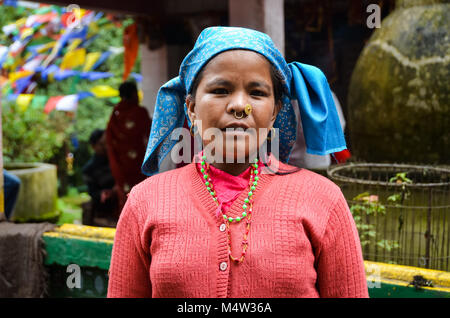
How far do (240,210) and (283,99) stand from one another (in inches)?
15.8

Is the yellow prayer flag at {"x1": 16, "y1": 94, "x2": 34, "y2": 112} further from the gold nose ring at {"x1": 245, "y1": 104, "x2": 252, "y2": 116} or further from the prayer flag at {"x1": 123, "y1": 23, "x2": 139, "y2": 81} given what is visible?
the gold nose ring at {"x1": 245, "y1": 104, "x2": 252, "y2": 116}

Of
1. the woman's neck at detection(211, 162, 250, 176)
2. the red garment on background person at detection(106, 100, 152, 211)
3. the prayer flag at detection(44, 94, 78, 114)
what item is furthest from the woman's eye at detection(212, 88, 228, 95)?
the prayer flag at detection(44, 94, 78, 114)

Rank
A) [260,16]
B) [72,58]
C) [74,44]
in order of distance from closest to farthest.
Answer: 1. [260,16]
2. [72,58]
3. [74,44]

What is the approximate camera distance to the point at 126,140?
5711mm

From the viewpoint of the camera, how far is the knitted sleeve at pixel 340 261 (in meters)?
1.36

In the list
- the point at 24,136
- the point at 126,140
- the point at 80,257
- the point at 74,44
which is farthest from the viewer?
the point at 74,44

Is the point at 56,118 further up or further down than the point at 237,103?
further up

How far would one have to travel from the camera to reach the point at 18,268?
320cm

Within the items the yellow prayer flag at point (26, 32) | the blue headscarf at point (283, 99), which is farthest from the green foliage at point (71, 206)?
the blue headscarf at point (283, 99)

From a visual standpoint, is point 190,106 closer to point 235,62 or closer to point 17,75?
point 235,62

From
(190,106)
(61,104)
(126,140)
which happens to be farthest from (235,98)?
(61,104)

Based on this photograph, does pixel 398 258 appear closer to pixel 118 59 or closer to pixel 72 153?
pixel 72 153

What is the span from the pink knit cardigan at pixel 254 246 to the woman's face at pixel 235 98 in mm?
164

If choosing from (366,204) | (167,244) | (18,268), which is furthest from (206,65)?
(18,268)
